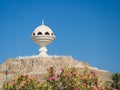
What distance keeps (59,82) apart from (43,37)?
172 ft

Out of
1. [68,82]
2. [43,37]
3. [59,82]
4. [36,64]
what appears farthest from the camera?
[43,37]

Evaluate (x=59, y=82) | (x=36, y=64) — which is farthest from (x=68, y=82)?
(x=36, y=64)

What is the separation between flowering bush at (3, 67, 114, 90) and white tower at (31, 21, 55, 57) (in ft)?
167

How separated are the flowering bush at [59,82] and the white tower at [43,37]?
2004 inches

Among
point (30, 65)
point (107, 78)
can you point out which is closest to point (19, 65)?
point (30, 65)

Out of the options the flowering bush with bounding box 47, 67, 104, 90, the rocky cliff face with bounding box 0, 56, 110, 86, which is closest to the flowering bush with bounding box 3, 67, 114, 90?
the flowering bush with bounding box 47, 67, 104, 90

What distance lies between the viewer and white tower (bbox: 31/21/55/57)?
78438 millimetres

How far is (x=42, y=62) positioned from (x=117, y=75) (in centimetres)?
2375

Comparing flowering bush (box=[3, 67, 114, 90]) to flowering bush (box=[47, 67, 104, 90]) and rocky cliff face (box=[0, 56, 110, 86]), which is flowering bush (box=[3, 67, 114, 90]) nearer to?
flowering bush (box=[47, 67, 104, 90])

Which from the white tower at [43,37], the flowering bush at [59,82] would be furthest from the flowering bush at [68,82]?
the white tower at [43,37]

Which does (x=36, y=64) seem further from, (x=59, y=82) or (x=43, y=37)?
(x=59, y=82)

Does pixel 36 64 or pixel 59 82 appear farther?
pixel 36 64

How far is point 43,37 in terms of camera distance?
257 ft

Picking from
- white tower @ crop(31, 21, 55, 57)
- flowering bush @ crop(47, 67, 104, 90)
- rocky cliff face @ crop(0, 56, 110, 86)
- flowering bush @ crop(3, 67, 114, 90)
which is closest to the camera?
flowering bush @ crop(3, 67, 114, 90)
